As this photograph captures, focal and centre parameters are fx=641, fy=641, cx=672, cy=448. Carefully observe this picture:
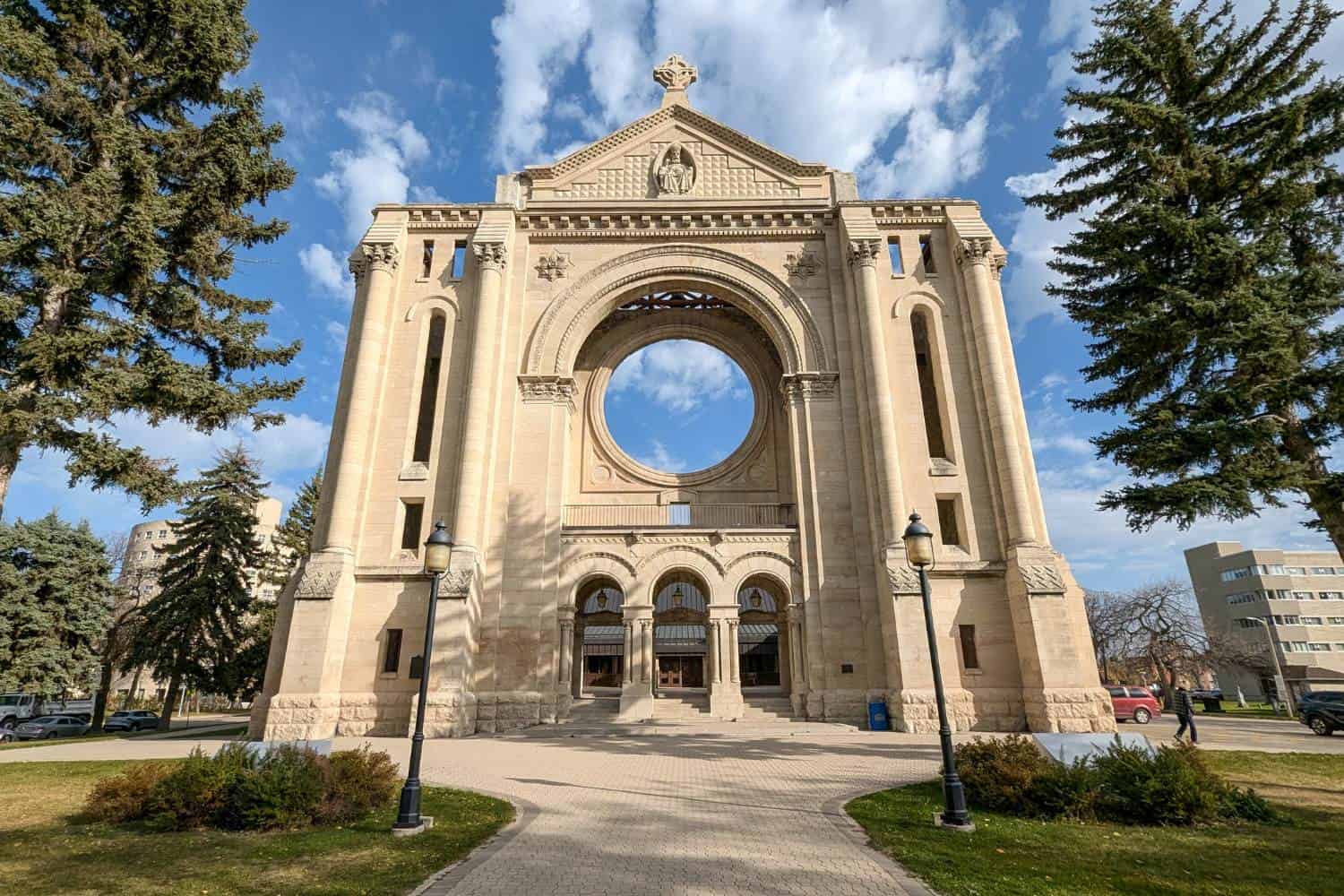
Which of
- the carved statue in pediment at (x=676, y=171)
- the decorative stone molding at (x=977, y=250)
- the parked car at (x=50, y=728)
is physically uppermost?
the carved statue in pediment at (x=676, y=171)

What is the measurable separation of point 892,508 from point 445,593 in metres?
14.3

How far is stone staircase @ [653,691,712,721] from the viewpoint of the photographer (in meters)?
20.7

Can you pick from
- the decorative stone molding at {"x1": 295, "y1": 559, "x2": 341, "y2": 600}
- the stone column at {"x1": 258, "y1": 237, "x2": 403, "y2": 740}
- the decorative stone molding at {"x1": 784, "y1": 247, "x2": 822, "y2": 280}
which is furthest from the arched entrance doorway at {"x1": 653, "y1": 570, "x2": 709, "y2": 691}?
the decorative stone molding at {"x1": 784, "y1": 247, "x2": 822, "y2": 280}

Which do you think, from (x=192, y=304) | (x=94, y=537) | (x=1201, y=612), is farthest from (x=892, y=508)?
(x=1201, y=612)

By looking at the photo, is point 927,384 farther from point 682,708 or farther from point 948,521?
point 682,708

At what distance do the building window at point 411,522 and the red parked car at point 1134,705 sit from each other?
29.2 metres

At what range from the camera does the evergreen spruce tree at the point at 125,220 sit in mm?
12664

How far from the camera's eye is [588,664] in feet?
115

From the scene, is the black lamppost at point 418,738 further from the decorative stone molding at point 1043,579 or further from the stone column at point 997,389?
the stone column at point 997,389

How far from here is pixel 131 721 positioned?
29.5 metres

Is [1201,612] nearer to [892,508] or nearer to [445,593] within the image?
[892,508]

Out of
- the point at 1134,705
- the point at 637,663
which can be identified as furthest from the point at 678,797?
the point at 1134,705

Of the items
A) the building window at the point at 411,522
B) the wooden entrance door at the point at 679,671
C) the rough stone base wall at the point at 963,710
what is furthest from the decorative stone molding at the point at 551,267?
the wooden entrance door at the point at 679,671

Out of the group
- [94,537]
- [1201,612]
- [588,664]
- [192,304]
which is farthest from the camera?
[1201,612]
